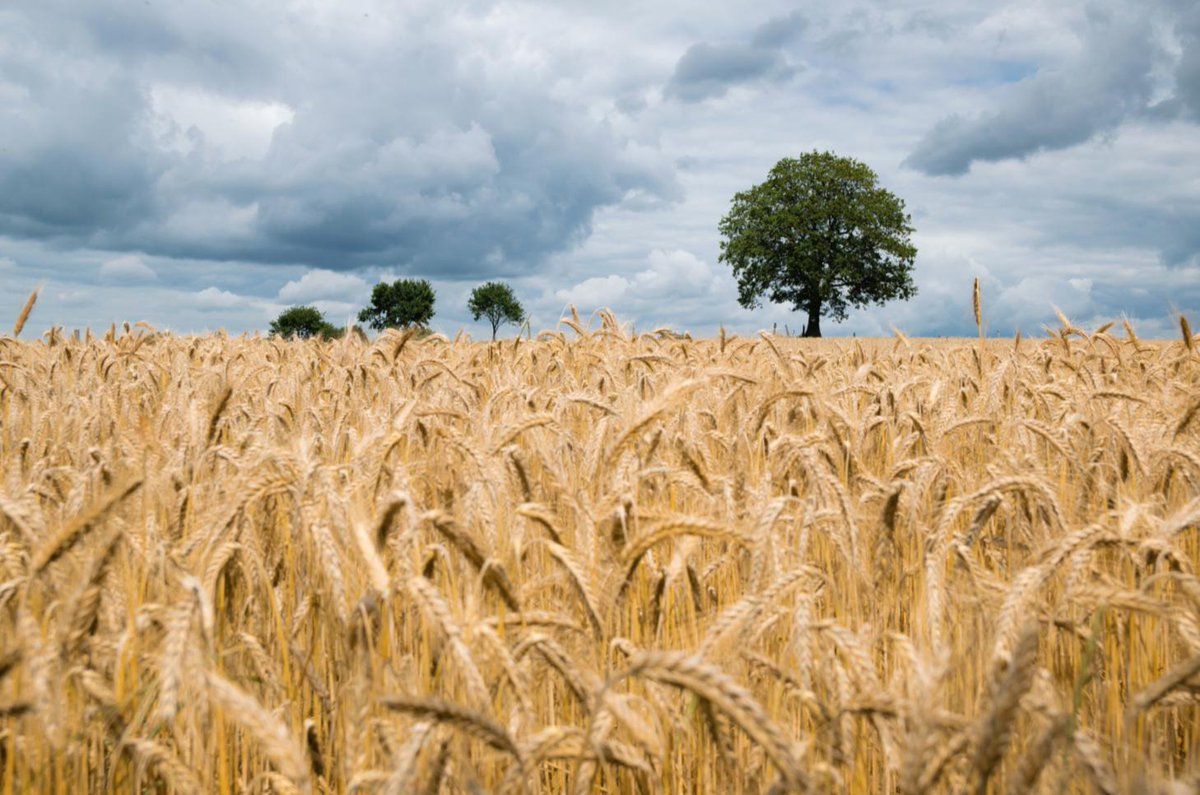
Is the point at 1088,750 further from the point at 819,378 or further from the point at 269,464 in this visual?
the point at 819,378

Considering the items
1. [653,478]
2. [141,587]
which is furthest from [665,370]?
Answer: [141,587]

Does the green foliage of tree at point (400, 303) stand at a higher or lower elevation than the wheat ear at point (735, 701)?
higher

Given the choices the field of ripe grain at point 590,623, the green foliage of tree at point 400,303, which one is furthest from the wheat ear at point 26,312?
the green foliage of tree at point 400,303

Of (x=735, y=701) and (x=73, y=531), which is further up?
(x=73, y=531)

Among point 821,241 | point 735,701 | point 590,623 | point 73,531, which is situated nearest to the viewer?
point 735,701

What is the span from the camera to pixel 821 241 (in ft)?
159

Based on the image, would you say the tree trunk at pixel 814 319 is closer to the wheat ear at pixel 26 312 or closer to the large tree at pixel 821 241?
the large tree at pixel 821 241

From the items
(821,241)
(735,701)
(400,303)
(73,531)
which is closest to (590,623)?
(735,701)

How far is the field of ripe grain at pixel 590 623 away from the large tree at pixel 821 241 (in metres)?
46.9

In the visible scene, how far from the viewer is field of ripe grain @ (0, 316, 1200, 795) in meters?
1.29

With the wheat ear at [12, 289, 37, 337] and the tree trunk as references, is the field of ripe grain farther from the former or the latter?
the tree trunk

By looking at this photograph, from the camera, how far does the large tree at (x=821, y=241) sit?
48750 mm

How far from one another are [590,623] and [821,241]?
1948 inches

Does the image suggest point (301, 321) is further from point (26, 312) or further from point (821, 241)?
point (26, 312)
